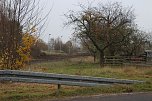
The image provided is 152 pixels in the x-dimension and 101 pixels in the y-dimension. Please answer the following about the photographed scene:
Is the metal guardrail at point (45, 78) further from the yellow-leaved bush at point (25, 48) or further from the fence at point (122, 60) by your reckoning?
the fence at point (122, 60)

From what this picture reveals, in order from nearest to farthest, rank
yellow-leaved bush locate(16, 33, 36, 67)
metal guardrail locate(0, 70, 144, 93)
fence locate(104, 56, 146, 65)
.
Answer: metal guardrail locate(0, 70, 144, 93) < yellow-leaved bush locate(16, 33, 36, 67) < fence locate(104, 56, 146, 65)

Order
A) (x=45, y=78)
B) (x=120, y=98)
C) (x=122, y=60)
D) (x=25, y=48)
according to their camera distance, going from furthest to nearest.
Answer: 1. (x=122, y=60)
2. (x=25, y=48)
3. (x=45, y=78)
4. (x=120, y=98)

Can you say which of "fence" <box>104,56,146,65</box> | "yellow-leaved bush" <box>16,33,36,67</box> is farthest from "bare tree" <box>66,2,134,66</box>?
"yellow-leaved bush" <box>16,33,36,67</box>

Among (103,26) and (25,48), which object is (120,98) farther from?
(103,26)

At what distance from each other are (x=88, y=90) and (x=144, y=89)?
250cm

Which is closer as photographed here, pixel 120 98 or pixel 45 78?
pixel 120 98

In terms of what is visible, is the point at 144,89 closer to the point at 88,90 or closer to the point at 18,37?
the point at 88,90

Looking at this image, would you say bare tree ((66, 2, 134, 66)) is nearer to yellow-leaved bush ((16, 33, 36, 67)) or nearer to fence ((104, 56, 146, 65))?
fence ((104, 56, 146, 65))

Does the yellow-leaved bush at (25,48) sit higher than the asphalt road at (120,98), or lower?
higher

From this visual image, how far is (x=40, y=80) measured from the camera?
11.2m

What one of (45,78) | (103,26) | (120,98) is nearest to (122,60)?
(103,26)

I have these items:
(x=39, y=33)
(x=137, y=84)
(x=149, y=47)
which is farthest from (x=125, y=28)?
(x=137, y=84)

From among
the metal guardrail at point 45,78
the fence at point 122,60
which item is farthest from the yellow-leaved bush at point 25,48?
the fence at point 122,60

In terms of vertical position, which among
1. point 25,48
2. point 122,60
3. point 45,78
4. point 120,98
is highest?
point 25,48
